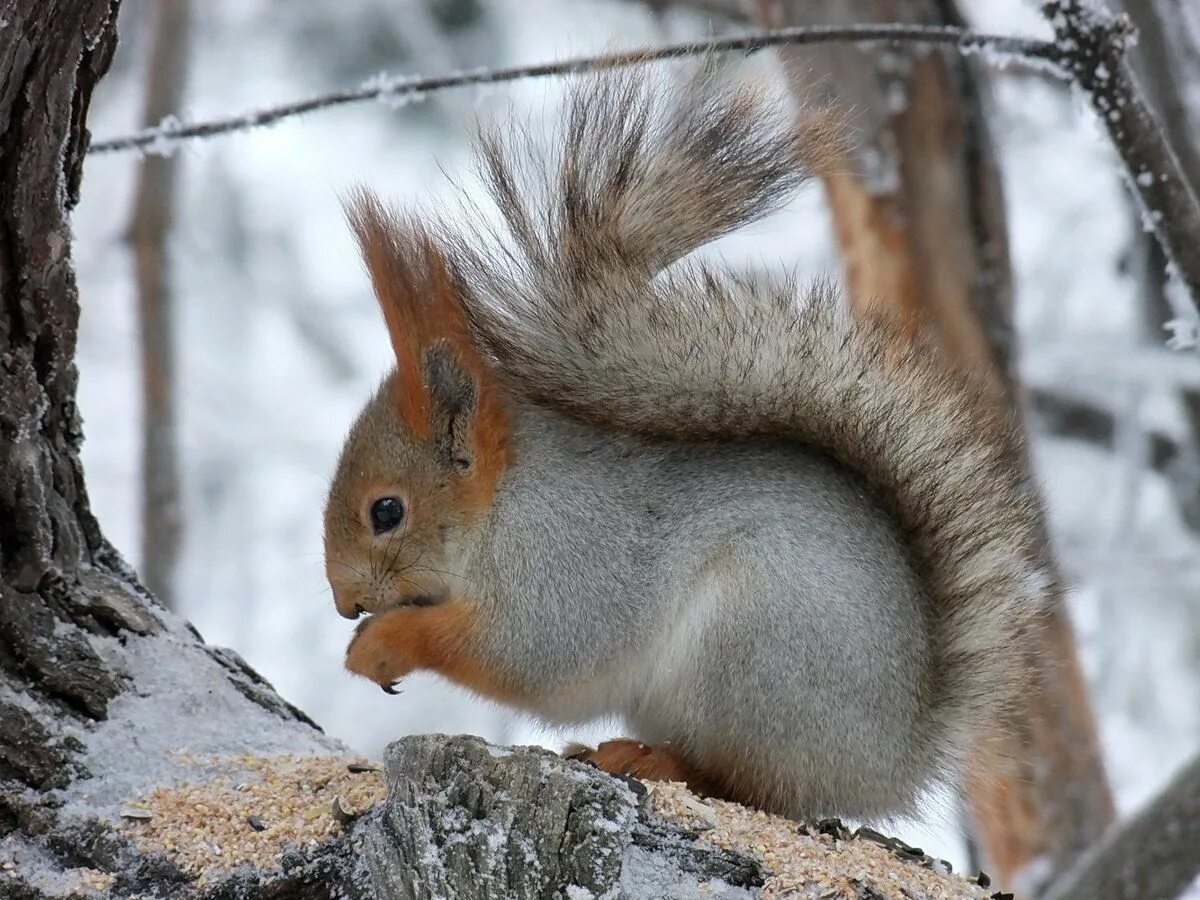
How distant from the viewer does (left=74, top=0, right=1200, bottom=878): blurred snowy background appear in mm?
4914

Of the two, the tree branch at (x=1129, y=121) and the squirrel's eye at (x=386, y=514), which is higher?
the tree branch at (x=1129, y=121)

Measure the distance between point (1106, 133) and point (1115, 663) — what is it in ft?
9.53

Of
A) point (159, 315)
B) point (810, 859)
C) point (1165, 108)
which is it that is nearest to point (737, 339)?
point (810, 859)

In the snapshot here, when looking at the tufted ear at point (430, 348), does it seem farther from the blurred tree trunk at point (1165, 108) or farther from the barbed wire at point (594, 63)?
the blurred tree trunk at point (1165, 108)

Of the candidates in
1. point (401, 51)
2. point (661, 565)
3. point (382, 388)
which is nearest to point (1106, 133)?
point (661, 565)

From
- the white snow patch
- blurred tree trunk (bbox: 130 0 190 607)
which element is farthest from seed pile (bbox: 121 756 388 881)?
blurred tree trunk (bbox: 130 0 190 607)

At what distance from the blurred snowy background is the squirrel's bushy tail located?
2.88m

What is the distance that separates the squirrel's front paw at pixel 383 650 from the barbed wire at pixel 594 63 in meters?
0.62

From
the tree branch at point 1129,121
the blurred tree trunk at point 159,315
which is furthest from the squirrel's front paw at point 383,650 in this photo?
the blurred tree trunk at point 159,315

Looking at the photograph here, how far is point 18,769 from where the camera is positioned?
4.63ft

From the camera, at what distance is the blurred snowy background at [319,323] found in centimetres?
491

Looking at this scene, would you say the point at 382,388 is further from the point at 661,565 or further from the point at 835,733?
the point at 835,733

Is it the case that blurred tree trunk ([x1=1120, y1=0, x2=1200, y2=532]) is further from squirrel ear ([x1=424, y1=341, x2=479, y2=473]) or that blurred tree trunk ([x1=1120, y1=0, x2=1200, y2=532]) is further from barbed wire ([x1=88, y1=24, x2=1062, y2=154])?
squirrel ear ([x1=424, y1=341, x2=479, y2=473])

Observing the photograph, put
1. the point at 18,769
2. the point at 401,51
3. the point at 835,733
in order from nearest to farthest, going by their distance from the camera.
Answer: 1. the point at 18,769
2. the point at 835,733
3. the point at 401,51
